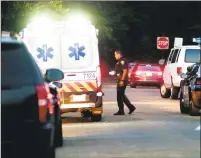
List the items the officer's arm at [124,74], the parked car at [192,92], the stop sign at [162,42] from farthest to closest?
the stop sign at [162,42] < the officer's arm at [124,74] < the parked car at [192,92]

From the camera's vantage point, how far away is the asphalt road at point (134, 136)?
1101 cm

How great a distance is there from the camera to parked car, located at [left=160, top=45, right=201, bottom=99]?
25.4 meters

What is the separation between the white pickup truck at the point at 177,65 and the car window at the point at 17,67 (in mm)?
17043

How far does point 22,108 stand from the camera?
728 cm

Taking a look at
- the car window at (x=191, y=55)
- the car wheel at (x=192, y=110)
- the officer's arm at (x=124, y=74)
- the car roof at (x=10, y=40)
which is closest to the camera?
the car roof at (x=10, y=40)

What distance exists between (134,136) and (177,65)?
12839 millimetres

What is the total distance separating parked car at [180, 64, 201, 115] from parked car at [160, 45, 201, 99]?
221 inches

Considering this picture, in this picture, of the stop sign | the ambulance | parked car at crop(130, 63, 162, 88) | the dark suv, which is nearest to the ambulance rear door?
the ambulance

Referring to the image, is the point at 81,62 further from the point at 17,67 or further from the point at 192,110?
the point at 17,67

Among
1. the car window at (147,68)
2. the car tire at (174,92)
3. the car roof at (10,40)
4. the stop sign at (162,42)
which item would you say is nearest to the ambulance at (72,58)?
the car roof at (10,40)

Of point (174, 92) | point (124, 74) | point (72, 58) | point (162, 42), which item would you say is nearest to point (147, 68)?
point (162, 42)

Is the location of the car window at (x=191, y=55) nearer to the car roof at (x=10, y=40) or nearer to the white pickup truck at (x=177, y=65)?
the white pickup truck at (x=177, y=65)

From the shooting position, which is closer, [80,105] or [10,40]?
[10,40]

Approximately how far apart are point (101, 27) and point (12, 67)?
42.9 m
